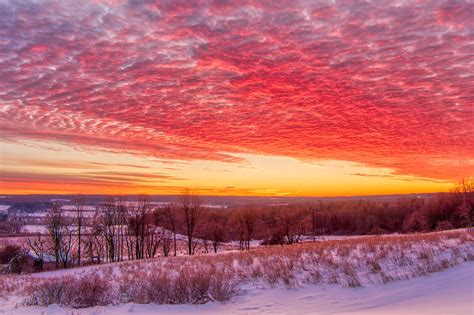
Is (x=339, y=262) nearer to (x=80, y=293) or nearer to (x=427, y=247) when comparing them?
(x=427, y=247)

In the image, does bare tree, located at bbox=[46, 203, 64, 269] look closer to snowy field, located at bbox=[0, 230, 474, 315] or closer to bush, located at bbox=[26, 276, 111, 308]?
snowy field, located at bbox=[0, 230, 474, 315]

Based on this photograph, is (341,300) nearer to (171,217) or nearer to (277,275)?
(277,275)

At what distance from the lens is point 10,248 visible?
61.3 m

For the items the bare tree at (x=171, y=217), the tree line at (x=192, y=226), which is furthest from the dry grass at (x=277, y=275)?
the bare tree at (x=171, y=217)

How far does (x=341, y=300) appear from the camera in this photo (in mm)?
11688

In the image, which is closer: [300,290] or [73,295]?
[73,295]

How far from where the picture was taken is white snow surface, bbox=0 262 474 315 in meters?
10.1

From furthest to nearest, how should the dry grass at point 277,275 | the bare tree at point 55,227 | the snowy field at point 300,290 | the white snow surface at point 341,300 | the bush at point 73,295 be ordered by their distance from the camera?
the bare tree at point 55,227, the dry grass at point 277,275, the bush at point 73,295, the snowy field at point 300,290, the white snow surface at point 341,300

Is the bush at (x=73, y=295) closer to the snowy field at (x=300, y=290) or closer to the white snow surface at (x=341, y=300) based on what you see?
the snowy field at (x=300, y=290)

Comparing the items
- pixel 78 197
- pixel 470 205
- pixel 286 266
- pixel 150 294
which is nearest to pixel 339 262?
pixel 286 266

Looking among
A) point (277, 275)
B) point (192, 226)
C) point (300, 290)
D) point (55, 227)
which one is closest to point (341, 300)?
point (300, 290)

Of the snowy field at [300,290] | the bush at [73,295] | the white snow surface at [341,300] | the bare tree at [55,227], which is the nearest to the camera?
the white snow surface at [341,300]

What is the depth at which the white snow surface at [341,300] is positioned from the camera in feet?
33.2

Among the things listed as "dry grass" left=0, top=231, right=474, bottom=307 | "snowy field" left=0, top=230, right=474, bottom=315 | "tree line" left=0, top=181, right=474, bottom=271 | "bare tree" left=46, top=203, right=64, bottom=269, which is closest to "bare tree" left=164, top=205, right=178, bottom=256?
"tree line" left=0, top=181, right=474, bottom=271
